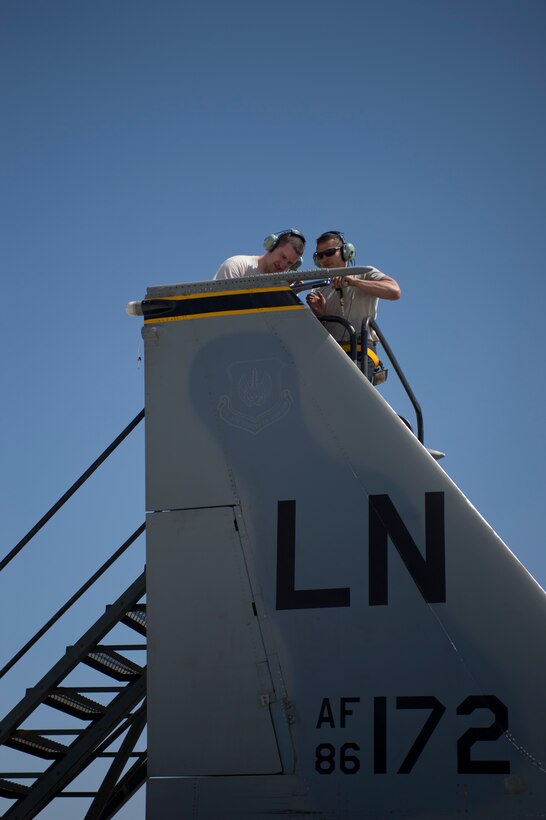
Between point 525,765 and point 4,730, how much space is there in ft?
13.4

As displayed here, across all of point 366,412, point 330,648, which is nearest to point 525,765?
point 330,648

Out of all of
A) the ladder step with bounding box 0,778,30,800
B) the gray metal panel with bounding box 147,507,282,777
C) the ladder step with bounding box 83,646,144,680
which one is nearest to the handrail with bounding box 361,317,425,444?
the gray metal panel with bounding box 147,507,282,777

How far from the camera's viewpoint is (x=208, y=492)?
6820 mm

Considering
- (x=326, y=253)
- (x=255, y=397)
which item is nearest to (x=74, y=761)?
(x=255, y=397)

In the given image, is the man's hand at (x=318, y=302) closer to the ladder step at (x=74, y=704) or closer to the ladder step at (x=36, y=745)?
the ladder step at (x=74, y=704)

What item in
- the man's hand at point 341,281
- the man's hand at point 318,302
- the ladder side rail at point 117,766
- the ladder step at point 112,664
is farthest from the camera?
the ladder side rail at point 117,766

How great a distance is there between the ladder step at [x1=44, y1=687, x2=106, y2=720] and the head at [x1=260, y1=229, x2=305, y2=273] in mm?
3634

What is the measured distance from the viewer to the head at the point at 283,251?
8547mm

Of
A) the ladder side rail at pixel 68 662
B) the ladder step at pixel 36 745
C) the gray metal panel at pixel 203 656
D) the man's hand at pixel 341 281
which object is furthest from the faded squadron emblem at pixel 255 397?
the ladder step at pixel 36 745

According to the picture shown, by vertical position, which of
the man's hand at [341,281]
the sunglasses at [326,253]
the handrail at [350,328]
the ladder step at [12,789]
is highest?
the sunglasses at [326,253]

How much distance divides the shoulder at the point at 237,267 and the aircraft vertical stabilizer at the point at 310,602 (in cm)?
107

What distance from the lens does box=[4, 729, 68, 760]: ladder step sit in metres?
8.52

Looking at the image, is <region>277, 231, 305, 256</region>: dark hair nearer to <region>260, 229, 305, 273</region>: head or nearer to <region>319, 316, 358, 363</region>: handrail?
<region>260, 229, 305, 273</region>: head

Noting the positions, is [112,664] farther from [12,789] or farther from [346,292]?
[346,292]
